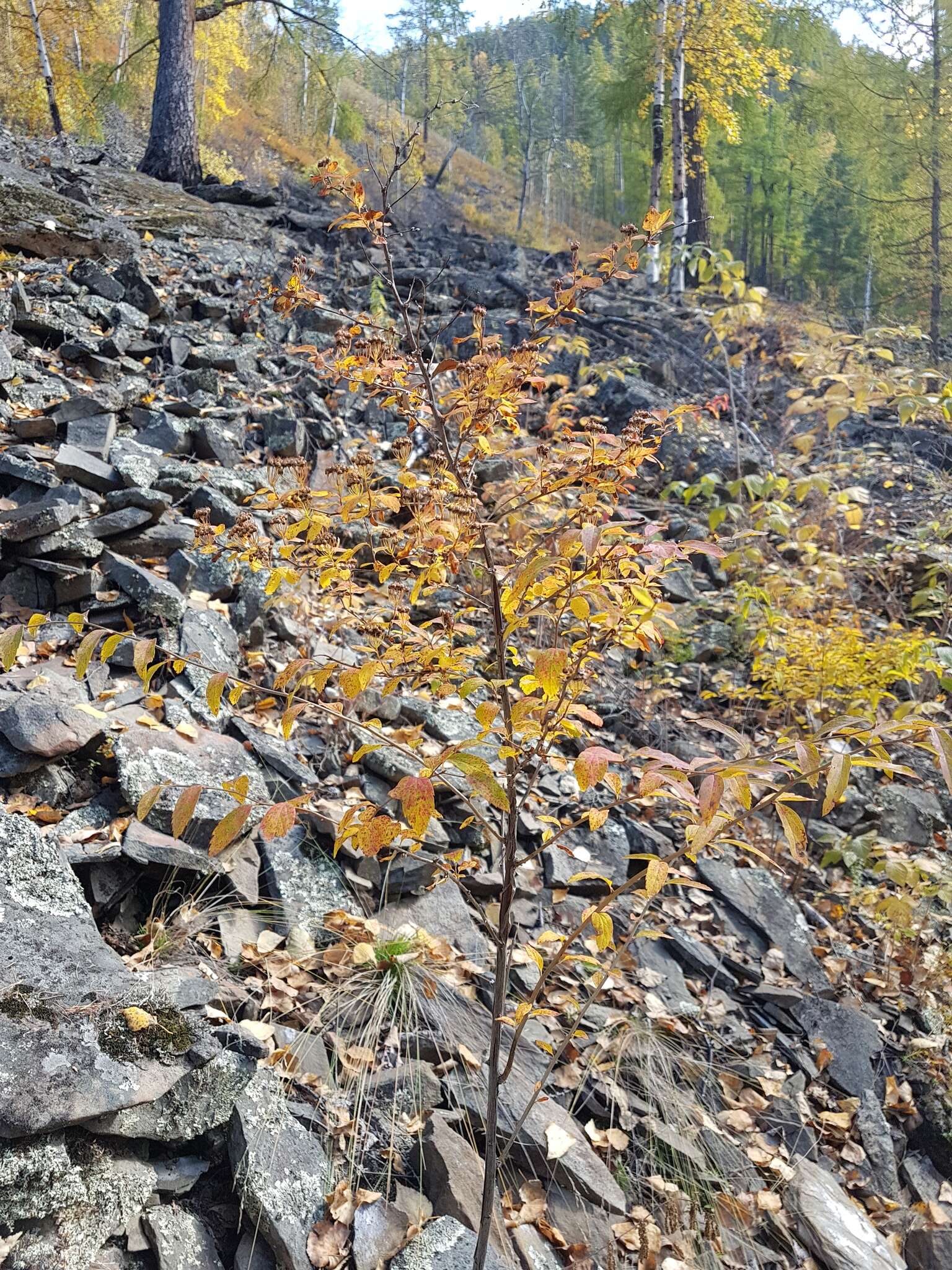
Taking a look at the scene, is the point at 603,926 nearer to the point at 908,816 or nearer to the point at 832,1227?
the point at 832,1227

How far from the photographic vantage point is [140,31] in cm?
1245

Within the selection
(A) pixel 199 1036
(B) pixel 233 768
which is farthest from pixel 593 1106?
(B) pixel 233 768

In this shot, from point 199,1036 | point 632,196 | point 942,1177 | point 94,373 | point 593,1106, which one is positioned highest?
point 632,196

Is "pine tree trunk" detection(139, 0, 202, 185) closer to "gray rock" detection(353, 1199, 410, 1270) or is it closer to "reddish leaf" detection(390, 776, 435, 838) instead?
"reddish leaf" detection(390, 776, 435, 838)

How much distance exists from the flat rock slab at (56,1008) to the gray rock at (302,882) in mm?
589

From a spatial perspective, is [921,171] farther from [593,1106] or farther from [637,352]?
[593,1106]

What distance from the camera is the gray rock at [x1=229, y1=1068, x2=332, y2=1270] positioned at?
157cm

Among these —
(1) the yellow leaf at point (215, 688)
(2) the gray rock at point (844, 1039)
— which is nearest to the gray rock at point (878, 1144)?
(2) the gray rock at point (844, 1039)

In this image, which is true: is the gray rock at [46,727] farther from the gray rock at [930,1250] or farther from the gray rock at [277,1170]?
the gray rock at [930,1250]

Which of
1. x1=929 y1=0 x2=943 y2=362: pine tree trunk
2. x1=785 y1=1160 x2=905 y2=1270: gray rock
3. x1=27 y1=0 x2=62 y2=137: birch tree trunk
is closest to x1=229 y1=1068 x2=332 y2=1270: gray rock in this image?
x1=785 y1=1160 x2=905 y2=1270: gray rock

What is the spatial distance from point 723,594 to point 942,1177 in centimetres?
356

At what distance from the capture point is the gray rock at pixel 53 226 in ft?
20.2

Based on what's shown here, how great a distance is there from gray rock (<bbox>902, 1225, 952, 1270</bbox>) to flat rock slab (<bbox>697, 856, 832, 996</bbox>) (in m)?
0.84

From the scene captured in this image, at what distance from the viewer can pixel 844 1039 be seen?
2.81 metres
